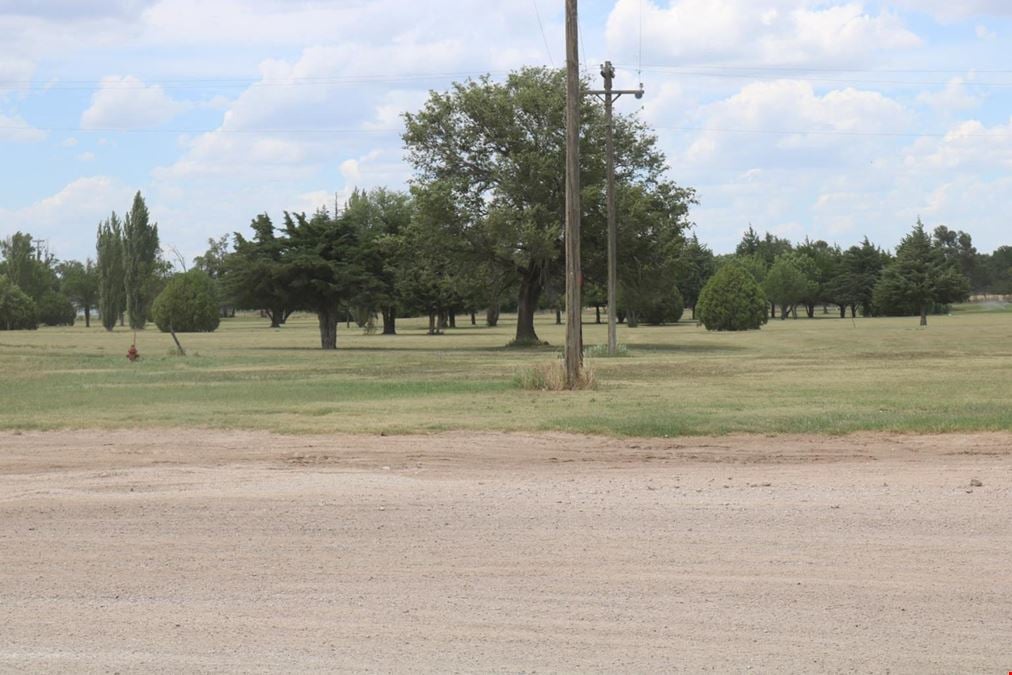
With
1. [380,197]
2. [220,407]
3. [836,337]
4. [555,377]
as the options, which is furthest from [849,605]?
[380,197]

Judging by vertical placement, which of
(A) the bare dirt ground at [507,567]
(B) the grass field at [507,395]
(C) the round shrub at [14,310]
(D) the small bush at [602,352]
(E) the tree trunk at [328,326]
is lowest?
(A) the bare dirt ground at [507,567]

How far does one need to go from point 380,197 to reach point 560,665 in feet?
323

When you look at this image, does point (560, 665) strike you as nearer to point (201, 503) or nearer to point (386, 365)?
point (201, 503)

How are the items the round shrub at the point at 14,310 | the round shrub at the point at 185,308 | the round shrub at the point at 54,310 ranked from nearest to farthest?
the round shrub at the point at 185,308 → the round shrub at the point at 14,310 → the round shrub at the point at 54,310

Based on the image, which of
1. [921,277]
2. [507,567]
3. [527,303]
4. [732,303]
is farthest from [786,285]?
[507,567]

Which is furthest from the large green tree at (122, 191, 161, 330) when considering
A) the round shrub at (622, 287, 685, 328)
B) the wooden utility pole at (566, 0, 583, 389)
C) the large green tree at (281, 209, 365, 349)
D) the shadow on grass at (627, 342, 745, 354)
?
the wooden utility pole at (566, 0, 583, 389)

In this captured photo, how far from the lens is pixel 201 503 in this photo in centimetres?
1035

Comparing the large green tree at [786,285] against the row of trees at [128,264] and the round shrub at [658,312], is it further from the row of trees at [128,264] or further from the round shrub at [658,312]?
the row of trees at [128,264]

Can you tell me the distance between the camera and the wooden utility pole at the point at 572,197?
2384 cm

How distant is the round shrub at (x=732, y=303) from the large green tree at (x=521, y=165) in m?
24.9

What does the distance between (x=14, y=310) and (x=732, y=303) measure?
61.2m

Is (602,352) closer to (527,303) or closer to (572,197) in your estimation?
(527,303)

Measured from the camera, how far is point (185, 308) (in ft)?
286

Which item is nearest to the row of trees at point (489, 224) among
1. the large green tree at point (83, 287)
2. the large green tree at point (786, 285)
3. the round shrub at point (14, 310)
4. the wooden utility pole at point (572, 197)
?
the wooden utility pole at point (572, 197)
